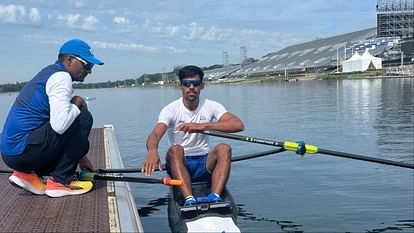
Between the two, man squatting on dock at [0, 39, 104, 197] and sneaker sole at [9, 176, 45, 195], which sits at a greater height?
man squatting on dock at [0, 39, 104, 197]

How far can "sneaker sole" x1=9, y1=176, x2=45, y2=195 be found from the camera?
5641mm

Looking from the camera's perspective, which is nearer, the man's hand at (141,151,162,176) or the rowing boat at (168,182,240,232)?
the rowing boat at (168,182,240,232)

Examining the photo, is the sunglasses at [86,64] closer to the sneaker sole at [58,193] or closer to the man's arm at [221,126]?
the man's arm at [221,126]

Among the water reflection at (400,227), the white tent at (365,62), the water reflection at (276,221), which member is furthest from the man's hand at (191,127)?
the white tent at (365,62)

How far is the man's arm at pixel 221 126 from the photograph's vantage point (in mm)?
6062

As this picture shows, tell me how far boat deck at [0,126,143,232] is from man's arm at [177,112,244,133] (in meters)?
1.12

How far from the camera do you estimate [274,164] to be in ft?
41.2

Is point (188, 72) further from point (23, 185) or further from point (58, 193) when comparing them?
A: point (23, 185)

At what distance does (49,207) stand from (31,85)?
1.37 metres

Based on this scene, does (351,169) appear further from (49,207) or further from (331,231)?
(49,207)

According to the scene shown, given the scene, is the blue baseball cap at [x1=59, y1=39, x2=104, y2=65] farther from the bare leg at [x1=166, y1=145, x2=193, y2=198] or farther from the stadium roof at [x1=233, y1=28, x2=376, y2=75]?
the stadium roof at [x1=233, y1=28, x2=376, y2=75]

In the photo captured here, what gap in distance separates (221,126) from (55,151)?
207 centimetres

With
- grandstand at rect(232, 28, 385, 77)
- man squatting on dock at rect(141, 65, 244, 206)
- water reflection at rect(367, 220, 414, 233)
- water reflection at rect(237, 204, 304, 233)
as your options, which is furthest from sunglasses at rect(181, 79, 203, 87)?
grandstand at rect(232, 28, 385, 77)

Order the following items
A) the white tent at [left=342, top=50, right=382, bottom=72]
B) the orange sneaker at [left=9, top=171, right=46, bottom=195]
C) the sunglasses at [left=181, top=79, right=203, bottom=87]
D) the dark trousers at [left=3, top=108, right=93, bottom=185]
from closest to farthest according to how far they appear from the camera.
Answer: the dark trousers at [left=3, top=108, right=93, bottom=185] → the orange sneaker at [left=9, top=171, right=46, bottom=195] → the sunglasses at [left=181, top=79, right=203, bottom=87] → the white tent at [left=342, top=50, right=382, bottom=72]
